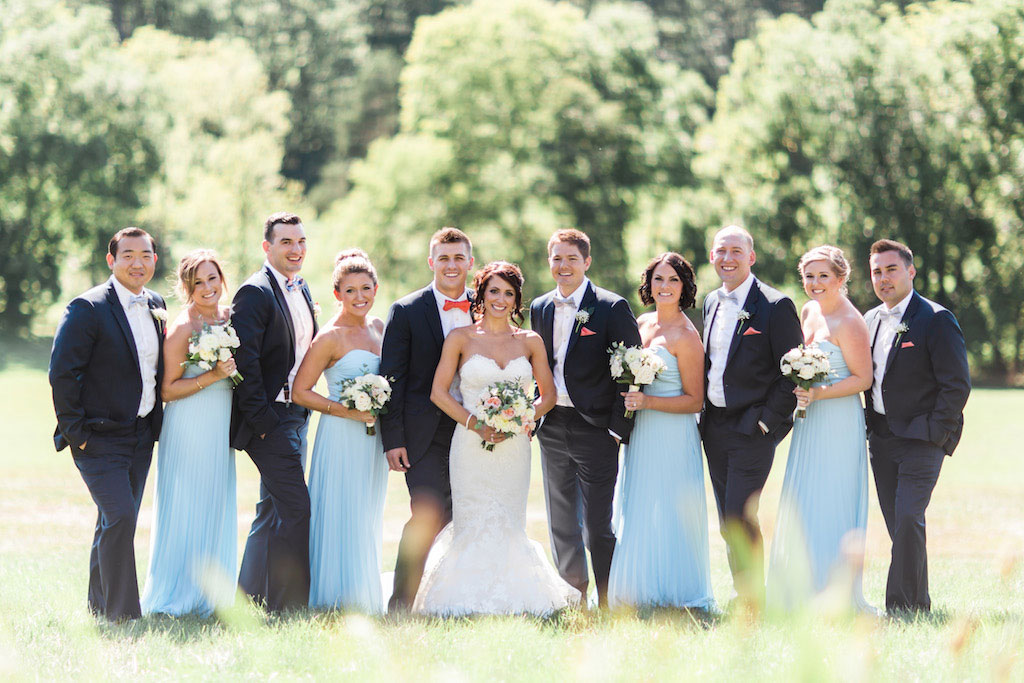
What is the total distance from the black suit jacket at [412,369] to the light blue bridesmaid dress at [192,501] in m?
1.17

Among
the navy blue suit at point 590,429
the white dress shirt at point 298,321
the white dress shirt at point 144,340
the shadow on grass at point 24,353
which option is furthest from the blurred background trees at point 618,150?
the white dress shirt at point 144,340

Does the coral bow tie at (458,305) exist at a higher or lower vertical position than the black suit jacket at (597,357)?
higher

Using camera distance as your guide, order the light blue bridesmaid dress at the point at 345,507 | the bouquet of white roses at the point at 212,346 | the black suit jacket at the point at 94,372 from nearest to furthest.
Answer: the black suit jacket at the point at 94,372, the bouquet of white roses at the point at 212,346, the light blue bridesmaid dress at the point at 345,507

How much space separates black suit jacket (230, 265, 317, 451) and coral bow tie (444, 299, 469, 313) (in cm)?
110

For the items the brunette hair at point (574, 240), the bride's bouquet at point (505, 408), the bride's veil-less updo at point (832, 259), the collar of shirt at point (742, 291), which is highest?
the brunette hair at point (574, 240)

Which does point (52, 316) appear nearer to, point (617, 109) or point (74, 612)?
point (617, 109)

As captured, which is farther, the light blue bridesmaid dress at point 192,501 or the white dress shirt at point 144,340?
the light blue bridesmaid dress at point 192,501

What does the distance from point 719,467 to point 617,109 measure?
104ft

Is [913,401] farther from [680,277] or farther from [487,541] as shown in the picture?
[487,541]

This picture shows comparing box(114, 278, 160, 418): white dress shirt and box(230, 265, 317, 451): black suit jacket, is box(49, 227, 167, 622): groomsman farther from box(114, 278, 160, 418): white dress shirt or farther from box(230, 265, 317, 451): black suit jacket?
box(230, 265, 317, 451): black suit jacket

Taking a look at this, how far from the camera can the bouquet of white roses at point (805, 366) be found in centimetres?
703

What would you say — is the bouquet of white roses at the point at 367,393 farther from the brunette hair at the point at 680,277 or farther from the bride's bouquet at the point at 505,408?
the brunette hair at the point at 680,277

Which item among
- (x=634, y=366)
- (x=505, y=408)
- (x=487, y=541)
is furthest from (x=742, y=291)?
(x=487, y=541)

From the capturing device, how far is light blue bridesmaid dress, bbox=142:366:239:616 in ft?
24.1
